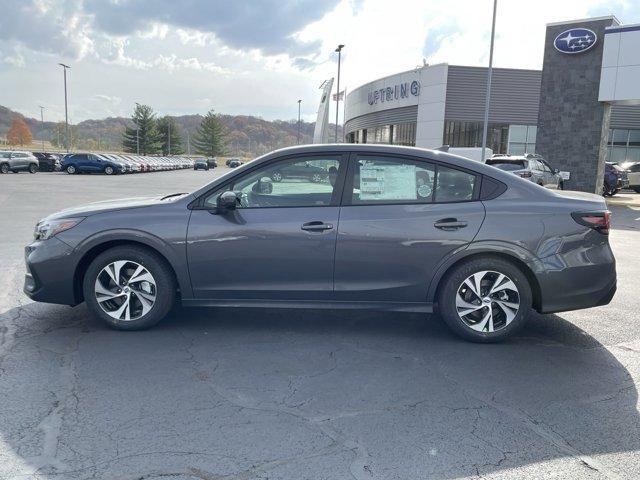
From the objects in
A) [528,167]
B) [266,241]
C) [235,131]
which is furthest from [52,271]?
[235,131]

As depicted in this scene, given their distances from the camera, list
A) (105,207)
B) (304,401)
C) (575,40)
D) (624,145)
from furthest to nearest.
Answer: (624,145)
(575,40)
(105,207)
(304,401)

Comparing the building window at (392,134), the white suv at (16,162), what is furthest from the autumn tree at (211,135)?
the white suv at (16,162)

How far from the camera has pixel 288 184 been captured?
470cm

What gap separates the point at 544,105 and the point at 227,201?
22215 millimetres

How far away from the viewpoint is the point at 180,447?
292cm

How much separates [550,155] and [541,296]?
68.5 ft

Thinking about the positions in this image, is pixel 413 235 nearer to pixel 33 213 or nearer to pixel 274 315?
pixel 274 315

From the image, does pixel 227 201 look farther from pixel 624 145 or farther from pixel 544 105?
pixel 624 145

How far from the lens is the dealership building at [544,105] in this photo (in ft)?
71.6

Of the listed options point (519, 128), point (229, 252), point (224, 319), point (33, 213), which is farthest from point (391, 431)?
point (519, 128)

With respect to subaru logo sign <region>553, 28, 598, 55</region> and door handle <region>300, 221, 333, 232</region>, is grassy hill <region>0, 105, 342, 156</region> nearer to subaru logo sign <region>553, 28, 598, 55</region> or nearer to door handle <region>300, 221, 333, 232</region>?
subaru logo sign <region>553, 28, 598, 55</region>

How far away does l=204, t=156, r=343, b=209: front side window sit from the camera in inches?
183

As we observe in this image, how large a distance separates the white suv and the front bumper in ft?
130

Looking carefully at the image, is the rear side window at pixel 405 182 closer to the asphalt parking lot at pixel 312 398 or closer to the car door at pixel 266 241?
the car door at pixel 266 241
